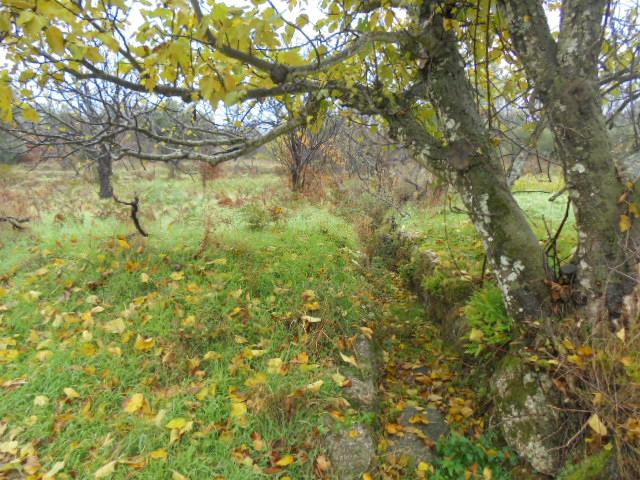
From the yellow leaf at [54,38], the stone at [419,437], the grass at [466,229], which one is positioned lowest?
the stone at [419,437]

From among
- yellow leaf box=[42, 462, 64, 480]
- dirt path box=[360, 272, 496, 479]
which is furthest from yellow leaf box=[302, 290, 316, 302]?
yellow leaf box=[42, 462, 64, 480]

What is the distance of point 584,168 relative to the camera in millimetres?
2414

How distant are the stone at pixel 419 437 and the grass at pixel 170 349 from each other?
Result: 27.1 inches

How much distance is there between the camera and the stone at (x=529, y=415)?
8.02 ft

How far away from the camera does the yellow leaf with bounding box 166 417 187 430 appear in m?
2.46

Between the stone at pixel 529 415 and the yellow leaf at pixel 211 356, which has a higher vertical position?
the yellow leaf at pixel 211 356

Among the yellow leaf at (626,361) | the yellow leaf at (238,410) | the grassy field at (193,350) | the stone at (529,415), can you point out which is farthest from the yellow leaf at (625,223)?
the yellow leaf at (238,410)

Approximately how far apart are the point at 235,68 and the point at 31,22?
3.06ft

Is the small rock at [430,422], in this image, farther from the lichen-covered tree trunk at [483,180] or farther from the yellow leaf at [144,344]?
the yellow leaf at [144,344]

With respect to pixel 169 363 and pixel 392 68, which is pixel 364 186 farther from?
pixel 169 363

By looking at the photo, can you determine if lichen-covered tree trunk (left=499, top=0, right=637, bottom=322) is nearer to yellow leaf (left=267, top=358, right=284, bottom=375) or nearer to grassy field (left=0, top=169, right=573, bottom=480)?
grassy field (left=0, top=169, right=573, bottom=480)

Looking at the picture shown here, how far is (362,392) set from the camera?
304cm

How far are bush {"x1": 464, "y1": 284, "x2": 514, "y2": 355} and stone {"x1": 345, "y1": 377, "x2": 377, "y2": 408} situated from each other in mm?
947

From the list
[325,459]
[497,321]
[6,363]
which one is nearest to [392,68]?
[497,321]
